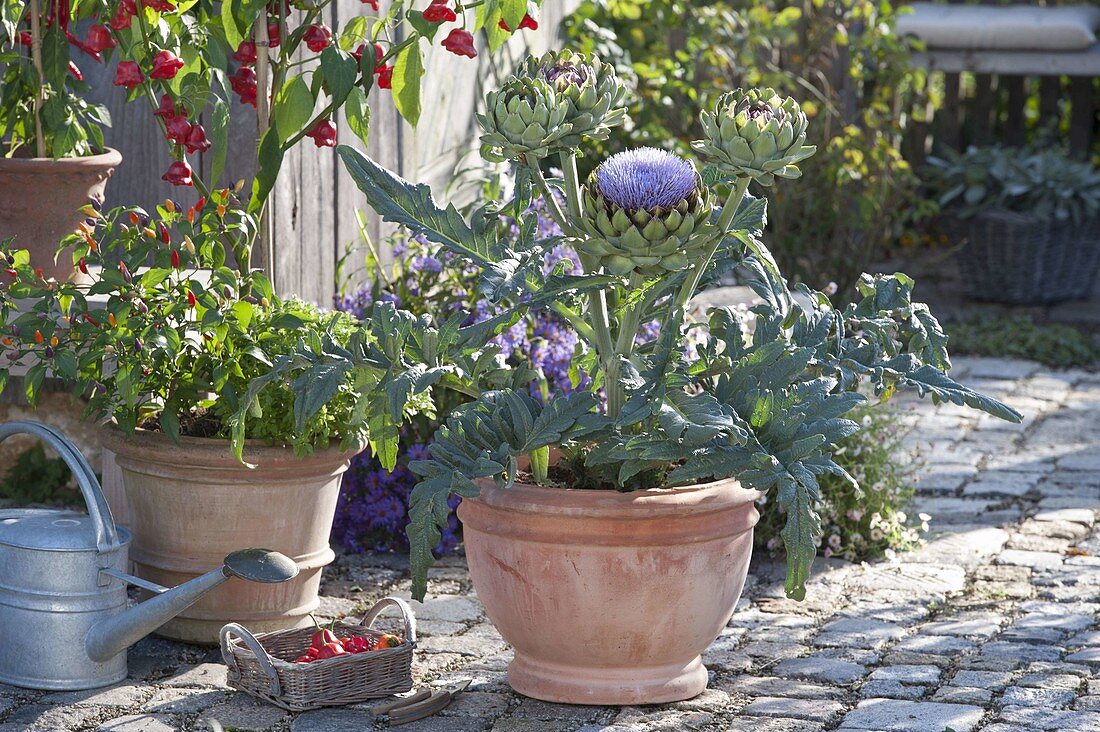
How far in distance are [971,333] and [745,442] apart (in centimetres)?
463

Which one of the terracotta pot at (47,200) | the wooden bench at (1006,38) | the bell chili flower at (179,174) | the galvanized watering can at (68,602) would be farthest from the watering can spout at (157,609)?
the wooden bench at (1006,38)

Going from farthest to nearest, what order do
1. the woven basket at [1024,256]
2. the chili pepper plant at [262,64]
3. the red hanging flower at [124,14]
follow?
1. the woven basket at [1024,256]
2. the chili pepper plant at [262,64]
3. the red hanging flower at [124,14]

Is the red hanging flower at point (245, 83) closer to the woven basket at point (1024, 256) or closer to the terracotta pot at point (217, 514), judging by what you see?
the terracotta pot at point (217, 514)

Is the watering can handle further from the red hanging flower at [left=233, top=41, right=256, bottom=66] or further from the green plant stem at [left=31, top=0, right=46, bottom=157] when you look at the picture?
the red hanging flower at [left=233, top=41, right=256, bottom=66]

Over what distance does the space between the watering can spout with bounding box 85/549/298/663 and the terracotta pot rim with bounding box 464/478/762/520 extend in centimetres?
45

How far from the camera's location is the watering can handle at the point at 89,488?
2.99 m

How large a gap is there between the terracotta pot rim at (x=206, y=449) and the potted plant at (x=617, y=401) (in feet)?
1.05

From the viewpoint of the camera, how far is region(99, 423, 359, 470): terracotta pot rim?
316 centimetres

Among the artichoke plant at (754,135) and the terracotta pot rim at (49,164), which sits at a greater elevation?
the artichoke plant at (754,135)

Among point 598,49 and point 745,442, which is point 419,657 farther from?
point 598,49

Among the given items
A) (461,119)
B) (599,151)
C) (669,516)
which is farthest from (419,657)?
(599,151)

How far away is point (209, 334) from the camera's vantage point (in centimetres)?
318

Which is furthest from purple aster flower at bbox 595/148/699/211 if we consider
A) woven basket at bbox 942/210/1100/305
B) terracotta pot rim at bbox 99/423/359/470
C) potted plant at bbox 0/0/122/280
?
woven basket at bbox 942/210/1100/305

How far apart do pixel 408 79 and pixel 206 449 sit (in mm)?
917
